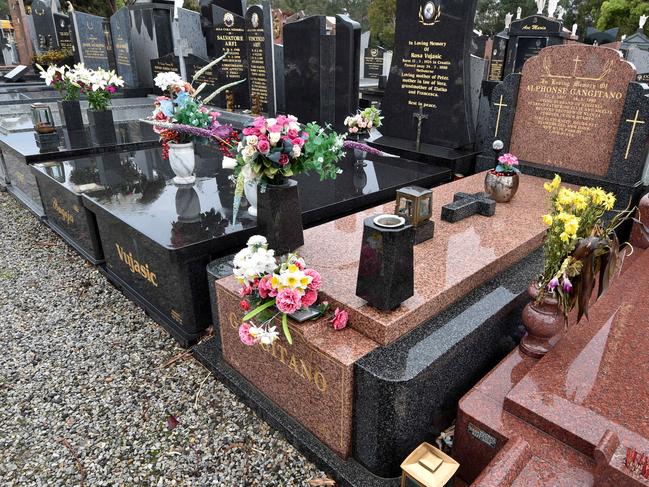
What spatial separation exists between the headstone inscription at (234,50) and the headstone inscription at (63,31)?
29.6ft

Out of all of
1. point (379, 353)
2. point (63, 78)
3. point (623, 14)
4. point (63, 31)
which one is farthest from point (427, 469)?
point (623, 14)

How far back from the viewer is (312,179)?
5.14m

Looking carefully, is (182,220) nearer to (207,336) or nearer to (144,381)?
(207,336)

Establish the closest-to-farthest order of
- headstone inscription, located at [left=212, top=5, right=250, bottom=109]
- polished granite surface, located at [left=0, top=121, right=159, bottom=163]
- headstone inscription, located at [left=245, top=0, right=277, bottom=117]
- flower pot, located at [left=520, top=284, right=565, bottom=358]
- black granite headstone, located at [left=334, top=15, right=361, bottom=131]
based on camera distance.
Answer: flower pot, located at [left=520, top=284, right=565, bottom=358]
polished granite surface, located at [left=0, top=121, right=159, bottom=163]
black granite headstone, located at [left=334, top=15, right=361, bottom=131]
headstone inscription, located at [left=245, top=0, right=277, bottom=117]
headstone inscription, located at [left=212, top=5, right=250, bottom=109]

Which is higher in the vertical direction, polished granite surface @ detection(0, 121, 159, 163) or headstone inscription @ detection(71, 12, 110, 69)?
headstone inscription @ detection(71, 12, 110, 69)

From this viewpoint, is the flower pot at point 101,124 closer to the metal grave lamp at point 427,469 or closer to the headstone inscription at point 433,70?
the headstone inscription at point 433,70

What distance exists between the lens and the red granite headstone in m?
4.46

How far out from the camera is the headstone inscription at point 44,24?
51.3 feet

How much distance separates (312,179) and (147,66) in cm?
957

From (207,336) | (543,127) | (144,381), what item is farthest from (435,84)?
(144,381)

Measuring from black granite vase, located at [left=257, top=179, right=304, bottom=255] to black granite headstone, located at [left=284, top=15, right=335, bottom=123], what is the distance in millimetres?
4736

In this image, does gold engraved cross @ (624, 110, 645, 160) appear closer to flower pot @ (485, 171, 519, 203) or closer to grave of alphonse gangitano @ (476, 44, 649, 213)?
grave of alphonse gangitano @ (476, 44, 649, 213)

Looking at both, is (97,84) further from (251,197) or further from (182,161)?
(251,197)

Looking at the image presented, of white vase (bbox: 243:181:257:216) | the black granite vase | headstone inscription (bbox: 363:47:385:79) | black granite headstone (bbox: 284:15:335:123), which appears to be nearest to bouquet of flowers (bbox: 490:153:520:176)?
the black granite vase
